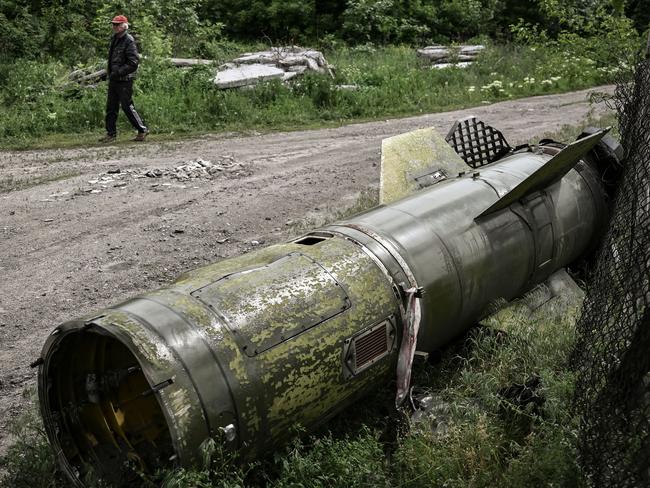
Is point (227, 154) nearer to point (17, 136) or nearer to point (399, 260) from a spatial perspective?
point (17, 136)

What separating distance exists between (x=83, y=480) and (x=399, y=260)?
2195mm

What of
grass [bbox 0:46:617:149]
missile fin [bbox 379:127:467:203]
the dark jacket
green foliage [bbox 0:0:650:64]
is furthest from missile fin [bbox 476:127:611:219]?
green foliage [bbox 0:0:650:64]

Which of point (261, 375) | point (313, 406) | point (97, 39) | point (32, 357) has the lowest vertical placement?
point (32, 357)

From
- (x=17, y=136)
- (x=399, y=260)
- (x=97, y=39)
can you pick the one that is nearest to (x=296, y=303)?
Answer: (x=399, y=260)

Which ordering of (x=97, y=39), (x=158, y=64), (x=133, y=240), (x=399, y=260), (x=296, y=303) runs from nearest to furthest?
(x=296, y=303), (x=399, y=260), (x=133, y=240), (x=158, y=64), (x=97, y=39)

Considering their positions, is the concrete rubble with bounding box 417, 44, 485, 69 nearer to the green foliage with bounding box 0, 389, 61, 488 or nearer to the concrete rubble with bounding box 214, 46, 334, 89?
the concrete rubble with bounding box 214, 46, 334, 89

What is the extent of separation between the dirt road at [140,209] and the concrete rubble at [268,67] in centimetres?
248

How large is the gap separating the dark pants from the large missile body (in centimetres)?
774

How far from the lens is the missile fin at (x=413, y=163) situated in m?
5.92

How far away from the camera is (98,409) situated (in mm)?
3740

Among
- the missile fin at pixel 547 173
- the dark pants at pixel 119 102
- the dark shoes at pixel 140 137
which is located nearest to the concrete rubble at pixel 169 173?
the dark shoes at pixel 140 137

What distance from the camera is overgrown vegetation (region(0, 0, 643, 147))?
461 inches

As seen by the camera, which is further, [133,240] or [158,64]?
[158,64]

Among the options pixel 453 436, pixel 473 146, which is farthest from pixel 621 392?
pixel 473 146
